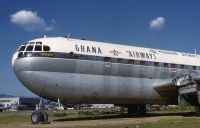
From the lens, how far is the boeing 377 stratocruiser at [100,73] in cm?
2348

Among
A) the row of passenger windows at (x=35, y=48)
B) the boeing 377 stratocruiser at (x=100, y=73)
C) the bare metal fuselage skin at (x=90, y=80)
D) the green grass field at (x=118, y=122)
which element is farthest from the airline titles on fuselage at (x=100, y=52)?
the green grass field at (x=118, y=122)

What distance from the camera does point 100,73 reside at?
2547cm

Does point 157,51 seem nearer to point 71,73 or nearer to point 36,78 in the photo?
point 71,73

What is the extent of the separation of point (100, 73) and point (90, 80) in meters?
0.99

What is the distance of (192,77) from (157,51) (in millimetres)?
4903

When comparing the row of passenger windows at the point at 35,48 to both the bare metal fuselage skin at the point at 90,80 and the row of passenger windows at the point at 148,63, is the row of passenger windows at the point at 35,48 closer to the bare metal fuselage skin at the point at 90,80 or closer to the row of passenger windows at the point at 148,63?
the bare metal fuselage skin at the point at 90,80

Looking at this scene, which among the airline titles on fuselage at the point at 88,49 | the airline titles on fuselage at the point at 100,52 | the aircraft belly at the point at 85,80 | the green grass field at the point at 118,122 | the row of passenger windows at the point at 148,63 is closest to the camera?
the green grass field at the point at 118,122

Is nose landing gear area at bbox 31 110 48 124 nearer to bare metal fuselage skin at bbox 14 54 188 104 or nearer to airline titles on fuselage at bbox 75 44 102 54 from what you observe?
bare metal fuselage skin at bbox 14 54 188 104

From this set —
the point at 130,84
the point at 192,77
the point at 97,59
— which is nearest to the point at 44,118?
the point at 97,59

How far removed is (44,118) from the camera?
23.2 m

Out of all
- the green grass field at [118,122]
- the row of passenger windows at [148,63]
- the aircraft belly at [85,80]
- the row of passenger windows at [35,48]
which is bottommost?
the green grass field at [118,122]

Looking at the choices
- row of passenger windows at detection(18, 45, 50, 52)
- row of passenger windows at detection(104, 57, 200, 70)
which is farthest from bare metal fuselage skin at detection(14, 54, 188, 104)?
row of passenger windows at detection(18, 45, 50, 52)

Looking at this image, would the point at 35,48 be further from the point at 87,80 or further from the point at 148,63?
the point at 148,63

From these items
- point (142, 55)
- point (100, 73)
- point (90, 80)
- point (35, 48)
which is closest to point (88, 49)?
point (100, 73)
